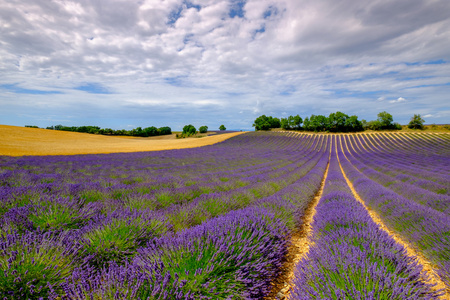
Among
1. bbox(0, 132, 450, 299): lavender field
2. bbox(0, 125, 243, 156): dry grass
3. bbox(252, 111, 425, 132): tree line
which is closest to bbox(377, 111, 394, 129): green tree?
bbox(252, 111, 425, 132): tree line

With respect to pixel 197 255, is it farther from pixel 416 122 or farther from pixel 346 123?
pixel 416 122

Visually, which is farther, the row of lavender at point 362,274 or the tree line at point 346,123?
the tree line at point 346,123


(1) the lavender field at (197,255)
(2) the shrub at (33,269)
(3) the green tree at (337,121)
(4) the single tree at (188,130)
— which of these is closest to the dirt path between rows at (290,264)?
(1) the lavender field at (197,255)

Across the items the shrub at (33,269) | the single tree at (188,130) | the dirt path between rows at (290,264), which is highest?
the single tree at (188,130)

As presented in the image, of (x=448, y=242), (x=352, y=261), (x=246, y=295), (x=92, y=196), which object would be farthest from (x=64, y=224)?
(x=448, y=242)

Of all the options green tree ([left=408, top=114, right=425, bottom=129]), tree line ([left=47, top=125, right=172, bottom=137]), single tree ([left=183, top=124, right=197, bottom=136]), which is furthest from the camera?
single tree ([left=183, top=124, right=197, bottom=136])

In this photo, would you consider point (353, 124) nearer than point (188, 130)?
Yes

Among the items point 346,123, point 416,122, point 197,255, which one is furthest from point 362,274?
point 416,122

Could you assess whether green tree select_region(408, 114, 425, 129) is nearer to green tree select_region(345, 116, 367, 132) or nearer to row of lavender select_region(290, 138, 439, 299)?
green tree select_region(345, 116, 367, 132)

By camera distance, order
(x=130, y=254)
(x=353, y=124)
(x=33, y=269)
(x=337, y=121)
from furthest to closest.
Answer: (x=337, y=121) < (x=353, y=124) < (x=130, y=254) < (x=33, y=269)

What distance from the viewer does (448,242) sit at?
8.87 feet

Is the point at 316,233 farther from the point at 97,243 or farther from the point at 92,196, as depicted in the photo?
the point at 92,196

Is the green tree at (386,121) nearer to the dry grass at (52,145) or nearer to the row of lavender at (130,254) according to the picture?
the dry grass at (52,145)

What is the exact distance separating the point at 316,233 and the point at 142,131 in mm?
66351
